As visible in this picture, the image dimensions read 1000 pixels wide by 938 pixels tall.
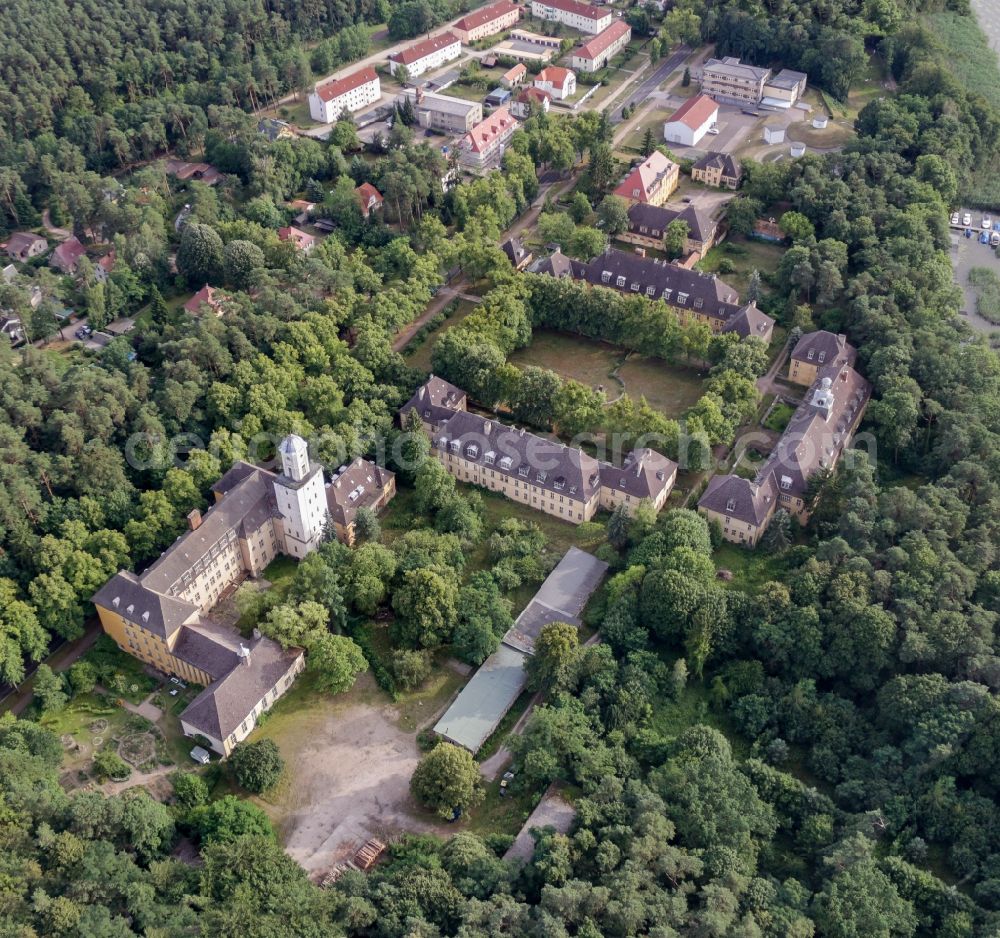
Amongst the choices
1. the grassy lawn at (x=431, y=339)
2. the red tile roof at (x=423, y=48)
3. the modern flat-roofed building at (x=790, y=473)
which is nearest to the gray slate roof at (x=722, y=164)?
the grassy lawn at (x=431, y=339)

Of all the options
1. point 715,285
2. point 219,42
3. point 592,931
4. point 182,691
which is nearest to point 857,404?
point 715,285

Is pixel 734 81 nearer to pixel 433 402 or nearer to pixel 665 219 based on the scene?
pixel 665 219

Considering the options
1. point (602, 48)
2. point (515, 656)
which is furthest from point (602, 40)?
point (515, 656)

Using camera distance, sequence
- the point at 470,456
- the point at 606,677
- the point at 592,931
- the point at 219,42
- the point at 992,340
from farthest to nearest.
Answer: the point at 219,42
the point at 992,340
the point at 470,456
the point at 606,677
the point at 592,931

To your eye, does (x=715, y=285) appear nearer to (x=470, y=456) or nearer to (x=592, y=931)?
(x=470, y=456)

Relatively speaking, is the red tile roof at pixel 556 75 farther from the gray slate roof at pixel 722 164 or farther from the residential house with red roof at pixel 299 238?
the residential house with red roof at pixel 299 238

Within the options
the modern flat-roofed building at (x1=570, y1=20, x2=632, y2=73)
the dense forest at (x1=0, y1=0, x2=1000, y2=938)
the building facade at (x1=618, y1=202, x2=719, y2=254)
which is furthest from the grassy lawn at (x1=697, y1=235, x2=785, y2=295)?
the modern flat-roofed building at (x1=570, y1=20, x2=632, y2=73)
